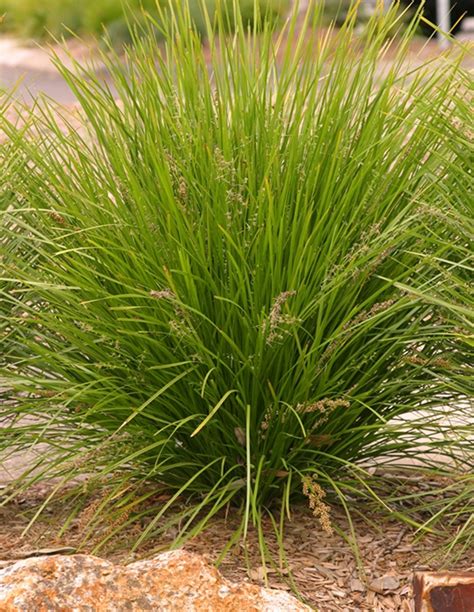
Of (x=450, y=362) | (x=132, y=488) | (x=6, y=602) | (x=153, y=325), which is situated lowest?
(x=132, y=488)

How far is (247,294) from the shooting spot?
280 cm

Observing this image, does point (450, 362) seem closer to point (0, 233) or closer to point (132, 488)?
point (132, 488)

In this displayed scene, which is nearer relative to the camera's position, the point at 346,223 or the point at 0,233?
the point at 346,223

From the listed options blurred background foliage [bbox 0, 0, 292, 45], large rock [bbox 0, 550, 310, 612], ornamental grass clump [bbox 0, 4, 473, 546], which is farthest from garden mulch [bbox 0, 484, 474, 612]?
blurred background foliage [bbox 0, 0, 292, 45]

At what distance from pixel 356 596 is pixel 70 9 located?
18659 mm

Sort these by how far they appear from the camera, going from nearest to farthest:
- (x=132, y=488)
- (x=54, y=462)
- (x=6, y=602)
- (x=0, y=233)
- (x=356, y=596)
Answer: (x=6, y=602) < (x=356, y=596) < (x=54, y=462) < (x=132, y=488) < (x=0, y=233)

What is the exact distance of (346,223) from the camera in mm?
2770

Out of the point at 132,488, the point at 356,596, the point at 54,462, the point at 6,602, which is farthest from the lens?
the point at 132,488

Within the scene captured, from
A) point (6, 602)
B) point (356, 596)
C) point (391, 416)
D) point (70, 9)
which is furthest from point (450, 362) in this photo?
point (70, 9)

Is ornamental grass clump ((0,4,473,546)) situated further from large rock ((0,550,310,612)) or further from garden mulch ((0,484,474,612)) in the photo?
large rock ((0,550,310,612))

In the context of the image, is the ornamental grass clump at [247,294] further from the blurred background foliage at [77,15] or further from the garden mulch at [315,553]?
the blurred background foliage at [77,15]

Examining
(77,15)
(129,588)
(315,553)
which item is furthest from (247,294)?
(77,15)

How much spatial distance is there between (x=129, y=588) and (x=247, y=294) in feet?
2.89

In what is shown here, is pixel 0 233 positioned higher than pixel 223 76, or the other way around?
pixel 223 76
